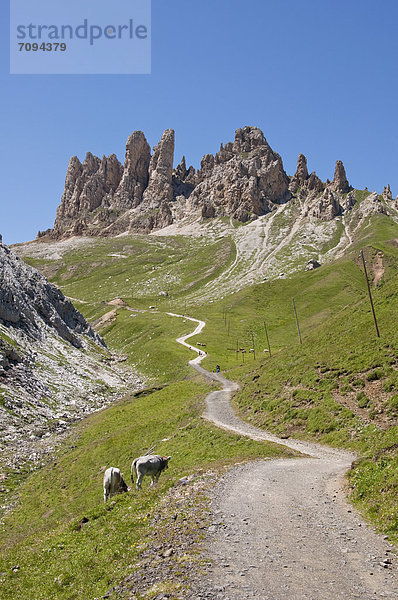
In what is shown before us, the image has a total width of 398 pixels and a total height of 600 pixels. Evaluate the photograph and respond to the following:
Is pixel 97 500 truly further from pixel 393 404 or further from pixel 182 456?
pixel 393 404

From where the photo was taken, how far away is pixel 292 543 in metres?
12.2

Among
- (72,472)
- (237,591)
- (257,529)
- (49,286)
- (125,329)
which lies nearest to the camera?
(237,591)

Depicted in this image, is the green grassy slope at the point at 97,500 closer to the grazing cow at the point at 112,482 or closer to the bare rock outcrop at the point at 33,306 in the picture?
the grazing cow at the point at 112,482

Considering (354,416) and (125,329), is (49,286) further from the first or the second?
(354,416)

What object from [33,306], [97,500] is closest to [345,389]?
[97,500]

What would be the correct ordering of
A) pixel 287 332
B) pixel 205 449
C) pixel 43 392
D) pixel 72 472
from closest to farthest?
pixel 205 449 → pixel 72 472 → pixel 43 392 → pixel 287 332

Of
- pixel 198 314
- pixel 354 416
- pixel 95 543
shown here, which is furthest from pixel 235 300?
pixel 95 543

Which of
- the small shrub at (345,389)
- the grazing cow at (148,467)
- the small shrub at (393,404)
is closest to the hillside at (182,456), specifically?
the small shrub at (393,404)

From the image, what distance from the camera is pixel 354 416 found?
29.5 meters

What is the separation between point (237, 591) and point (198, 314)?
477 feet

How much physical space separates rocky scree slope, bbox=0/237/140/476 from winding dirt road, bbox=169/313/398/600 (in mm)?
26595

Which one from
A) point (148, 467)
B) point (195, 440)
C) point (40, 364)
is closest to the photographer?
point (148, 467)

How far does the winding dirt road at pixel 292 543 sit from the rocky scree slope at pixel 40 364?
2660 cm

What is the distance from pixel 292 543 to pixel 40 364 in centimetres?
5357
